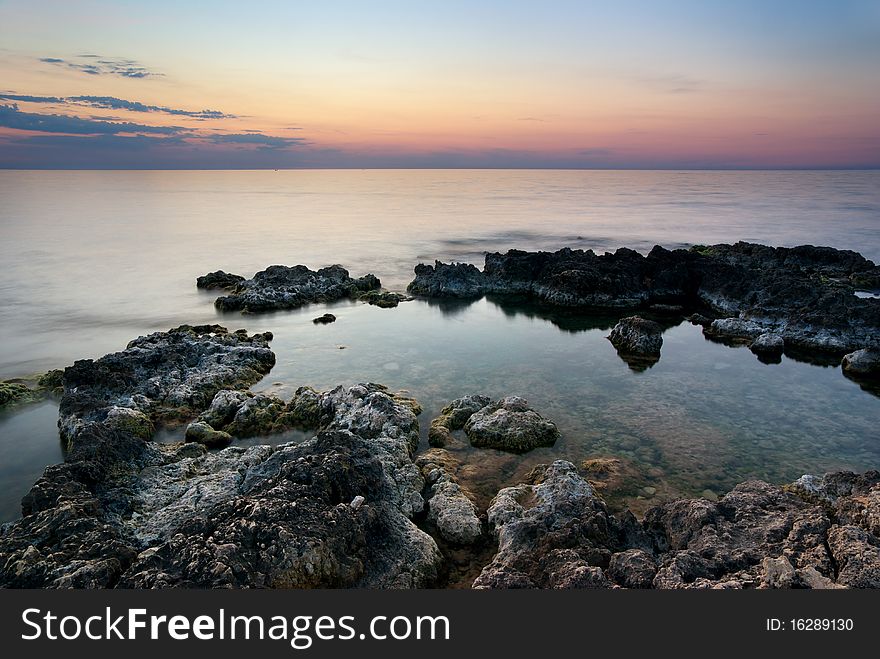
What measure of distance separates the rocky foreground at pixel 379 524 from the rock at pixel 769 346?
11.7 m

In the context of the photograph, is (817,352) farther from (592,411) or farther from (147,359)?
(147,359)

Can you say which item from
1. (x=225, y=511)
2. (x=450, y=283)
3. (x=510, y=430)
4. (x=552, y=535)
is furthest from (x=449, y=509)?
(x=450, y=283)

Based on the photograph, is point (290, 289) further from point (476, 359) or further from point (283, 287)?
point (476, 359)

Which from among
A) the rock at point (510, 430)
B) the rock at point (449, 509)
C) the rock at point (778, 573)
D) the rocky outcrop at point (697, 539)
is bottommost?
the rock at point (449, 509)

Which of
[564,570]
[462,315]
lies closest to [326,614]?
[564,570]

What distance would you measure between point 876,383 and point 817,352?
3.39 metres

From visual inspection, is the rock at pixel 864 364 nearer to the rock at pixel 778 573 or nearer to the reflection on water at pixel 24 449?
the rock at pixel 778 573

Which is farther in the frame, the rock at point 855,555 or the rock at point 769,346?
the rock at point 769,346

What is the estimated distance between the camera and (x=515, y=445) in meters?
13.9

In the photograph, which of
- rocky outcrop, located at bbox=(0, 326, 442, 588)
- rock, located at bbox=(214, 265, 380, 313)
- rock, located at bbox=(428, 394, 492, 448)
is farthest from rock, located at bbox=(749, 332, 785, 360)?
rock, located at bbox=(214, 265, 380, 313)

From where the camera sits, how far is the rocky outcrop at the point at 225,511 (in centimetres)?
751

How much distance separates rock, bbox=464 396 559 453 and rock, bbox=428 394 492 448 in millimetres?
359

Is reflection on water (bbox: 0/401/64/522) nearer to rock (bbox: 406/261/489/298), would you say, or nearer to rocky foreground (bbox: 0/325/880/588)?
rocky foreground (bbox: 0/325/880/588)

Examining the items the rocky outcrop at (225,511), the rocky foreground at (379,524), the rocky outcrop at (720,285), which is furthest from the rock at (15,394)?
the rocky outcrop at (720,285)
